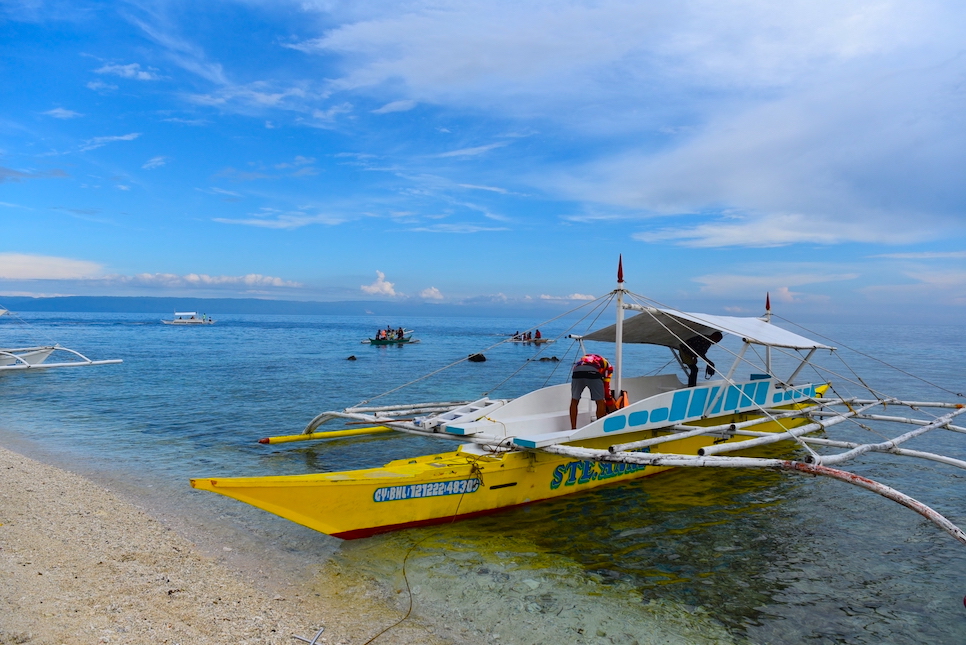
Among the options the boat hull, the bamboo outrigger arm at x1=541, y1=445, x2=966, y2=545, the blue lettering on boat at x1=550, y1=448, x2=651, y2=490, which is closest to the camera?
the bamboo outrigger arm at x1=541, y1=445, x2=966, y2=545

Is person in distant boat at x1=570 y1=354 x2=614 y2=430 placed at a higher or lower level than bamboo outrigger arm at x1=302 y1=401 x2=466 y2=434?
higher

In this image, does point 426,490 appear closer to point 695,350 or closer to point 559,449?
point 559,449

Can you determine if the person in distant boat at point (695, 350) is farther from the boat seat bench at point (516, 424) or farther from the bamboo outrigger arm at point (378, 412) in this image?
the bamboo outrigger arm at point (378, 412)

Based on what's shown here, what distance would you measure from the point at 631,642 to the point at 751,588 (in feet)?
7.39

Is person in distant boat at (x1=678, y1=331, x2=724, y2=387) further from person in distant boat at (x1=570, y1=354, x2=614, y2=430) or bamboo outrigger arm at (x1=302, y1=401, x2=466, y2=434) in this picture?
bamboo outrigger arm at (x1=302, y1=401, x2=466, y2=434)

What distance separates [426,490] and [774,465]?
4.65 m

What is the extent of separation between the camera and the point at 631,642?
583 cm

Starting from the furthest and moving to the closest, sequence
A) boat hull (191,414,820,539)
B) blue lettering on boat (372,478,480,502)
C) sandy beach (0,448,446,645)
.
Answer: blue lettering on boat (372,478,480,502), boat hull (191,414,820,539), sandy beach (0,448,446,645)

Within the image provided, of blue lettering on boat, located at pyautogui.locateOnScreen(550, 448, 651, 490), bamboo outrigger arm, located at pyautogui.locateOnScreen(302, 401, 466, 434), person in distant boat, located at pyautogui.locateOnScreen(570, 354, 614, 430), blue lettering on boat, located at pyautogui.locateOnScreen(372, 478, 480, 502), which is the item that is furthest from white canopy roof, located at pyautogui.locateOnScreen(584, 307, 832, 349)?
blue lettering on boat, located at pyautogui.locateOnScreen(372, 478, 480, 502)

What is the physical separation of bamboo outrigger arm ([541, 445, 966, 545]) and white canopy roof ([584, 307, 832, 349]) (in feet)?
8.92

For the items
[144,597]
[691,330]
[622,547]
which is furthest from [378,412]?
[691,330]

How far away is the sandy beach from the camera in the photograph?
5.23 metres

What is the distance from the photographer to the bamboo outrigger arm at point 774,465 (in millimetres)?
6223

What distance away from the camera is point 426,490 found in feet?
26.4
